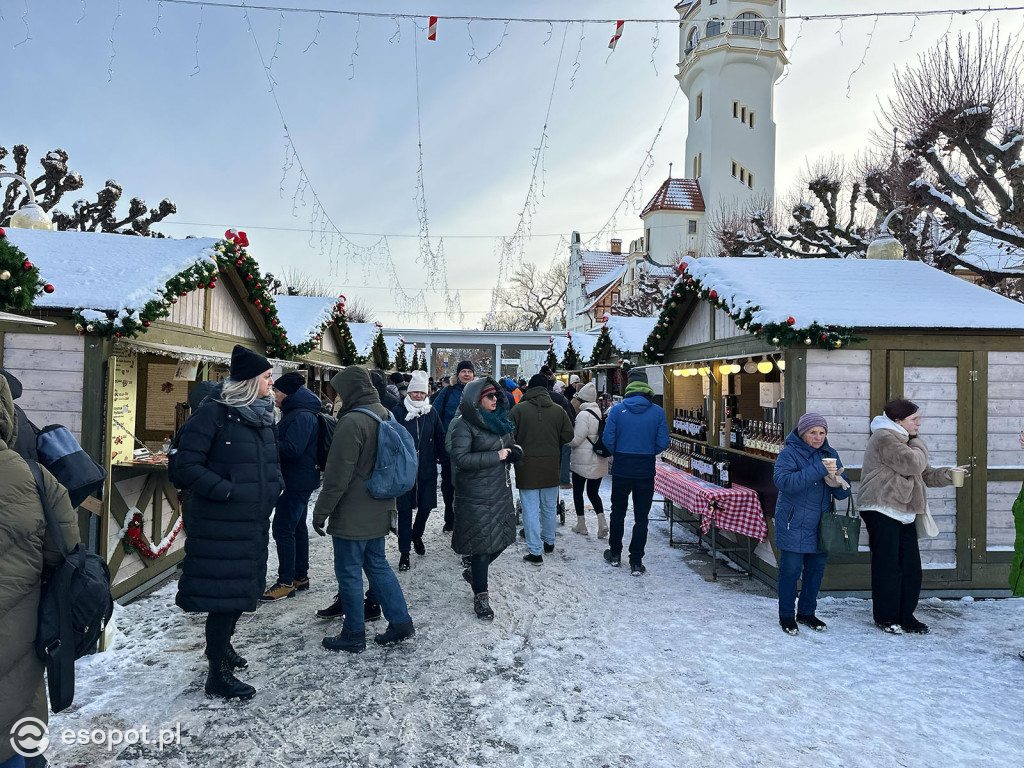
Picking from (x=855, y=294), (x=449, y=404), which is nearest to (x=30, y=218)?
(x=449, y=404)

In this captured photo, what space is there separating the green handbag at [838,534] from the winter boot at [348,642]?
3.54 metres

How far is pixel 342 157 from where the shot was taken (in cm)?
871

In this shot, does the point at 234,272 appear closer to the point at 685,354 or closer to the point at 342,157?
the point at 342,157

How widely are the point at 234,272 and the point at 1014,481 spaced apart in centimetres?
858

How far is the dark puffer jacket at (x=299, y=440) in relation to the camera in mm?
5117

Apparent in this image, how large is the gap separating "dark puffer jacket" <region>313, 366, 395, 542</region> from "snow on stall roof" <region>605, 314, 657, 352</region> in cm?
1010

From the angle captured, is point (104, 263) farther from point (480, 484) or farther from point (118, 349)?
point (480, 484)

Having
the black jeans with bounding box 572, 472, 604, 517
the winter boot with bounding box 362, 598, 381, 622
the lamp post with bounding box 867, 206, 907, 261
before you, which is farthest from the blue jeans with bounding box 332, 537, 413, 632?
the lamp post with bounding box 867, 206, 907, 261

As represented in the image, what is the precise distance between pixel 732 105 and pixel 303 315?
34.4m

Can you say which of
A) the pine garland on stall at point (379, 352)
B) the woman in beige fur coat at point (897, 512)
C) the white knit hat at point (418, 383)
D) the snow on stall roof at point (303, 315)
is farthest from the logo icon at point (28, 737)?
the pine garland on stall at point (379, 352)

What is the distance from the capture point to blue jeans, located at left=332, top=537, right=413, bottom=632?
401 centimetres

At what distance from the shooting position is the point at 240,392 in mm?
3424

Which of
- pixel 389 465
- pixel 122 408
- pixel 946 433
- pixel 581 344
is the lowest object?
pixel 389 465

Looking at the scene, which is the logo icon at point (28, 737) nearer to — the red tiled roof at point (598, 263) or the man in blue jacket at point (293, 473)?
the man in blue jacket at point (293, 473)
